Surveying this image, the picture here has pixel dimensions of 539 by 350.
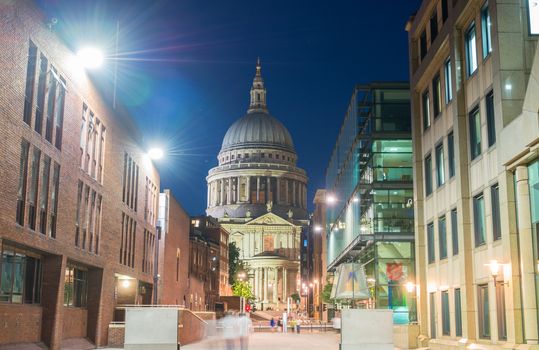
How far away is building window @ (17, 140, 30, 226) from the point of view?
2594 cm

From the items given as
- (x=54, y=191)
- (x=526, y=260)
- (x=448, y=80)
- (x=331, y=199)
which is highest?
(x=331, y=199)

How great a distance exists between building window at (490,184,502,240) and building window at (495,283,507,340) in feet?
5.65

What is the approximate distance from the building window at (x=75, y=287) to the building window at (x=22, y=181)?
7.17m

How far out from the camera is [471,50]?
2978cm

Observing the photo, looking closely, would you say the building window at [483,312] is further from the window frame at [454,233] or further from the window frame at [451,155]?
the window frame at [451,155]

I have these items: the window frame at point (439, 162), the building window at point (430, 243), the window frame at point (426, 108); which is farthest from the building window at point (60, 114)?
the building window at point (430, 243)

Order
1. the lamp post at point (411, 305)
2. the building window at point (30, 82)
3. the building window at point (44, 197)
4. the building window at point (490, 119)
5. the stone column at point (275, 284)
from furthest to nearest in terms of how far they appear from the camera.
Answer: the stone column at point (275, 284) → the lamp post at point (411, 305) → the building window at point (44, 197) → the building window at point (490, 119) → the building window at point (30, 82)

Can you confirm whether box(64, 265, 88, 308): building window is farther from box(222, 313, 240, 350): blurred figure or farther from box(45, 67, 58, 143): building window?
box(222, 313, 240, 350): blurred figure

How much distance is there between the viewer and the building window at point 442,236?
33406 mm

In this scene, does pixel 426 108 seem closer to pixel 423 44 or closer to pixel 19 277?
pixel 423 44

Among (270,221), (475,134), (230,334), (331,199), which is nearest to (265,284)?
(270,221)

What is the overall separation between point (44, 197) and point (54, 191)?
1.28 meters

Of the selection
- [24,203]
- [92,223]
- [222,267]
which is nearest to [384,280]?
[92,223]

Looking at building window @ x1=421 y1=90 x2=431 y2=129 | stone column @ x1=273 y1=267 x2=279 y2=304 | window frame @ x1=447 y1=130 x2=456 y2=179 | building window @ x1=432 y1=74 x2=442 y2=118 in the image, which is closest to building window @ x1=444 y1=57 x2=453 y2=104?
building window @ x1=432 y1=74 x2=442 y2=118
